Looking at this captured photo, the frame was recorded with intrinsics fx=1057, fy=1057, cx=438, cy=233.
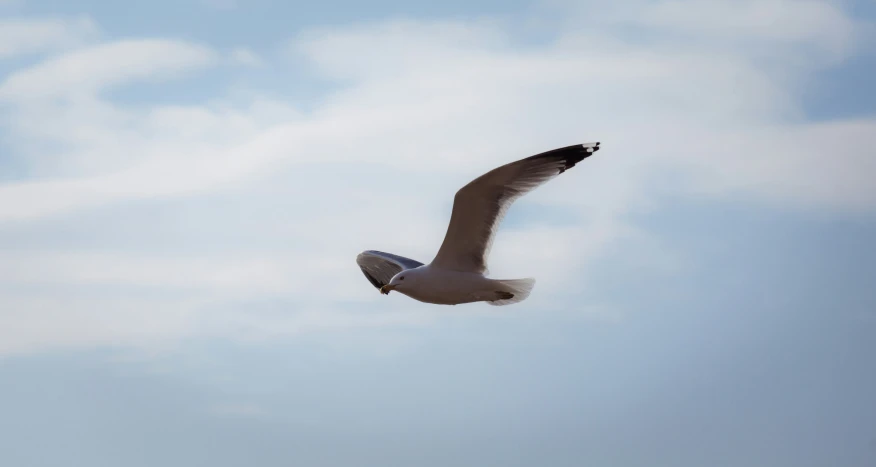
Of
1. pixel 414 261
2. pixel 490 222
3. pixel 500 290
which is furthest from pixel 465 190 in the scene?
pixel 414 261

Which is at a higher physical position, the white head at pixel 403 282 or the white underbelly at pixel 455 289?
the white head at pixel 403 282

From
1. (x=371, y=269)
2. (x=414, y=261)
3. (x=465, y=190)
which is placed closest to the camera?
(x=465, y=190)

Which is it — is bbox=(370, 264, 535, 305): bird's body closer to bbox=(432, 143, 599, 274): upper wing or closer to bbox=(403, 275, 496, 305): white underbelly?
bbox=(403, 275, 496, 305): white underbelly

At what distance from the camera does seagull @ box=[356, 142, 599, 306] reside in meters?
12.0

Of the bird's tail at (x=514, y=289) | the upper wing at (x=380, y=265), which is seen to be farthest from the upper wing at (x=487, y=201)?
the upper wing at (x=380, y=265)

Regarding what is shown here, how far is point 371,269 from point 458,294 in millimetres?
4252

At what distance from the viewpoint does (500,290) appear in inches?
491

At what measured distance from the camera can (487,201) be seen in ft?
39.8

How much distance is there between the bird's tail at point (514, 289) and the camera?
12391 mm

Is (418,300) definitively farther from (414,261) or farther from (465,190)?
(414,261)

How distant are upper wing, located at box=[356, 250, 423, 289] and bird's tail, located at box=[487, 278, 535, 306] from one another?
273cm

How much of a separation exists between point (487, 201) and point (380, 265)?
14.3ft

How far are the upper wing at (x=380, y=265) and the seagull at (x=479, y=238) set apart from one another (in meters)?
2.70

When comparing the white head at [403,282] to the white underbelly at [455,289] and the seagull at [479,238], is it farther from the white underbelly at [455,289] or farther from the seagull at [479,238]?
the white underbelly at [455,289]
